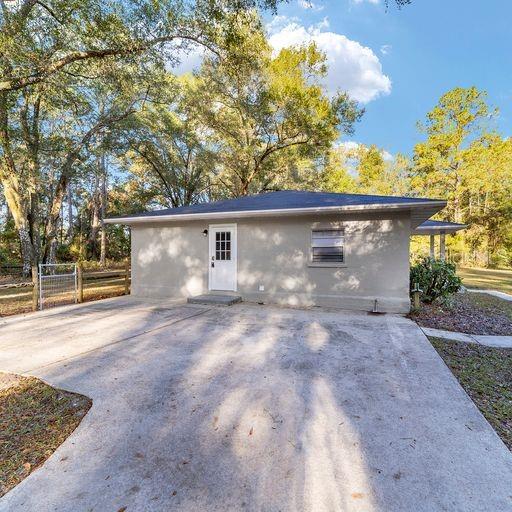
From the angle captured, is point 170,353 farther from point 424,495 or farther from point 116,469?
point 424,495

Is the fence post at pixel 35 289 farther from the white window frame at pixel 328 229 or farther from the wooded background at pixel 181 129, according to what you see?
the white window frame at pixel 328 229

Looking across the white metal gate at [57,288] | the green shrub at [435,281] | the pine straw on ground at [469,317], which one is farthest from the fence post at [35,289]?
the green shrub at [435,281]

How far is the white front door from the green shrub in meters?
4.92

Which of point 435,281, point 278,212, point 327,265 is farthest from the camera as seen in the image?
point 435,281

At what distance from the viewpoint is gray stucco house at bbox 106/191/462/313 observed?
7.16m

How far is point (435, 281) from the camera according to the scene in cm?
802

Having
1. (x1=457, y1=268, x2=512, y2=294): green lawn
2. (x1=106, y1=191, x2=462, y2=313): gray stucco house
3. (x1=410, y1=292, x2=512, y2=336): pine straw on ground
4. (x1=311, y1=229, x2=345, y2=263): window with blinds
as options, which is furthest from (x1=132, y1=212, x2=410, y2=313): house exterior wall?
(x1=457, y1=268, x2=512, y2=294): green lawn

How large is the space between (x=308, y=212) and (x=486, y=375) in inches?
183

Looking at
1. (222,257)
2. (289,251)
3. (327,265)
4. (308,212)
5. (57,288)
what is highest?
(308,212)

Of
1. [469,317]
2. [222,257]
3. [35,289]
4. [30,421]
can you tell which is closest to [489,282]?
[469,317]

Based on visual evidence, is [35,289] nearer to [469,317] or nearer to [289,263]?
[289,263]

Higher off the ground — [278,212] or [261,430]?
[278,212]

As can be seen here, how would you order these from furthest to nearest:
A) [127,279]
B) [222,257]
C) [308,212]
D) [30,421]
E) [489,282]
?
[489,282] < [127,279] < [222,257] < [308,212] < [30,421]

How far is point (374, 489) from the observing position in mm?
1971
